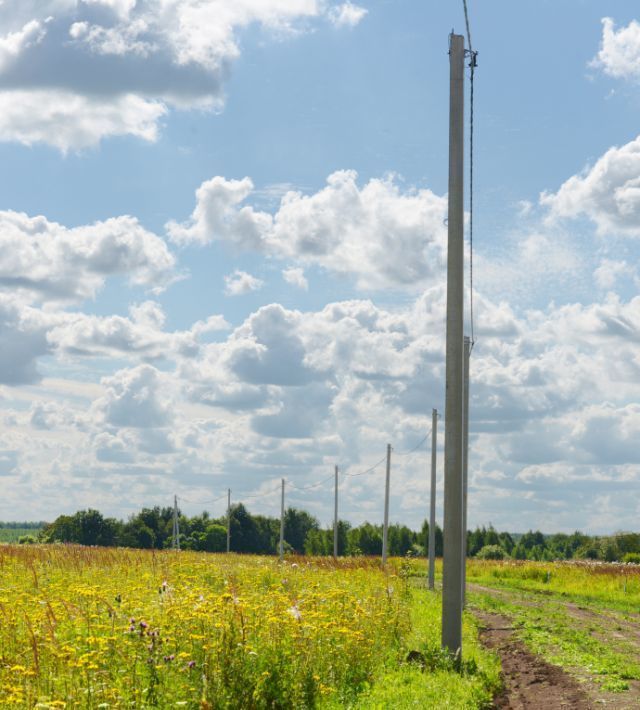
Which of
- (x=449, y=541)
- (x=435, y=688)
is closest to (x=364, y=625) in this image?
(x=449, y=541)

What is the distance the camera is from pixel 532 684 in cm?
1359

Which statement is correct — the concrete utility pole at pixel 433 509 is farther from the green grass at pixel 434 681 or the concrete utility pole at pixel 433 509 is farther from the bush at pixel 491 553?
the bush at pixel 491 553

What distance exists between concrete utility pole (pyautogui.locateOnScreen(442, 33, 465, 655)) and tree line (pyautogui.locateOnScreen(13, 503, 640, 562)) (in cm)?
6418

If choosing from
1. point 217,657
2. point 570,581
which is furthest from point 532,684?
point 570,581

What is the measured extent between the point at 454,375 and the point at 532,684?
15.6 ft

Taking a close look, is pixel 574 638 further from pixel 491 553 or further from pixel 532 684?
pixel 491 553

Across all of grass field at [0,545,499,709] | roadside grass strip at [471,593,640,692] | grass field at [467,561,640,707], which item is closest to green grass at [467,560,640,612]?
grass field at [467,561,640,707]

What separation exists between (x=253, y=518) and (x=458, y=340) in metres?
86.6

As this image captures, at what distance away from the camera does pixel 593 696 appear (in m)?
12.5

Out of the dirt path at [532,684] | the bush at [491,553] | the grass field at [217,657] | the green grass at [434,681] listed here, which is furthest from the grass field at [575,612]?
the bush at [491,553]

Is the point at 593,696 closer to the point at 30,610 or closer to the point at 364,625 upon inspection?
Answer: the point at 364,625

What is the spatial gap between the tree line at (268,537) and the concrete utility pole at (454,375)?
6418 centimetres

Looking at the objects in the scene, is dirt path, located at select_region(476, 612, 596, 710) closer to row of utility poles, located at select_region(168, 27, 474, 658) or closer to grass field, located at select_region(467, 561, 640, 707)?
grass field, located at select_region(467, 561, 640, 707)

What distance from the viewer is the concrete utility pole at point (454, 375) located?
Answer: 13500mm
